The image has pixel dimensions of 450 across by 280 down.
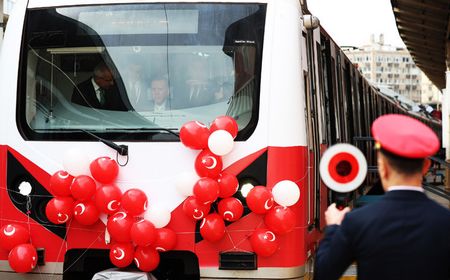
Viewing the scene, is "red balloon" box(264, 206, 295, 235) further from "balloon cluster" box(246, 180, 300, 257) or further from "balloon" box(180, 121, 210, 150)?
"balloon" box(180, 121, 210, 150)

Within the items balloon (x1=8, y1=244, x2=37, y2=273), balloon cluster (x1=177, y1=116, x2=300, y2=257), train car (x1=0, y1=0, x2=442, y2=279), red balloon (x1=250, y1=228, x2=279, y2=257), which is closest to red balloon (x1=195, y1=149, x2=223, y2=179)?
balloon cluster (x1=177, y1=116, x2=300, y2=257)

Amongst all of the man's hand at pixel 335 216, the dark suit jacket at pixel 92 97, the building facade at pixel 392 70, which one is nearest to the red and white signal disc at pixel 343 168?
the man's hand at pixel 335 216

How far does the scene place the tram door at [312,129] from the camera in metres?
7.07

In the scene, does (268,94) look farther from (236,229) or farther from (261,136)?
(236,229)

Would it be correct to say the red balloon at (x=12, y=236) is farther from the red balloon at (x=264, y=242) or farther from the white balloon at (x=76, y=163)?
the red balloon at (x=264, y=242)

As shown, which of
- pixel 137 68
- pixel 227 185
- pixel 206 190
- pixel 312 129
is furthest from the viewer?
pixel 312 129

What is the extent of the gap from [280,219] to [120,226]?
3.72 feet

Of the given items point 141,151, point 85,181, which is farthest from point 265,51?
point 85,181

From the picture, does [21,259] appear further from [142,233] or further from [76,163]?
[142,233]

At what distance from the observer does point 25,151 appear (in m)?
6.75

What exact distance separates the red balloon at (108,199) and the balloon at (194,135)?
2.11 feet

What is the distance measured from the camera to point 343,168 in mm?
3924

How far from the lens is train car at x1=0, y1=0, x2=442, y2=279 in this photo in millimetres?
6441

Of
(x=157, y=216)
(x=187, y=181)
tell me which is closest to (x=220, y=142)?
(x=187, y=181)
